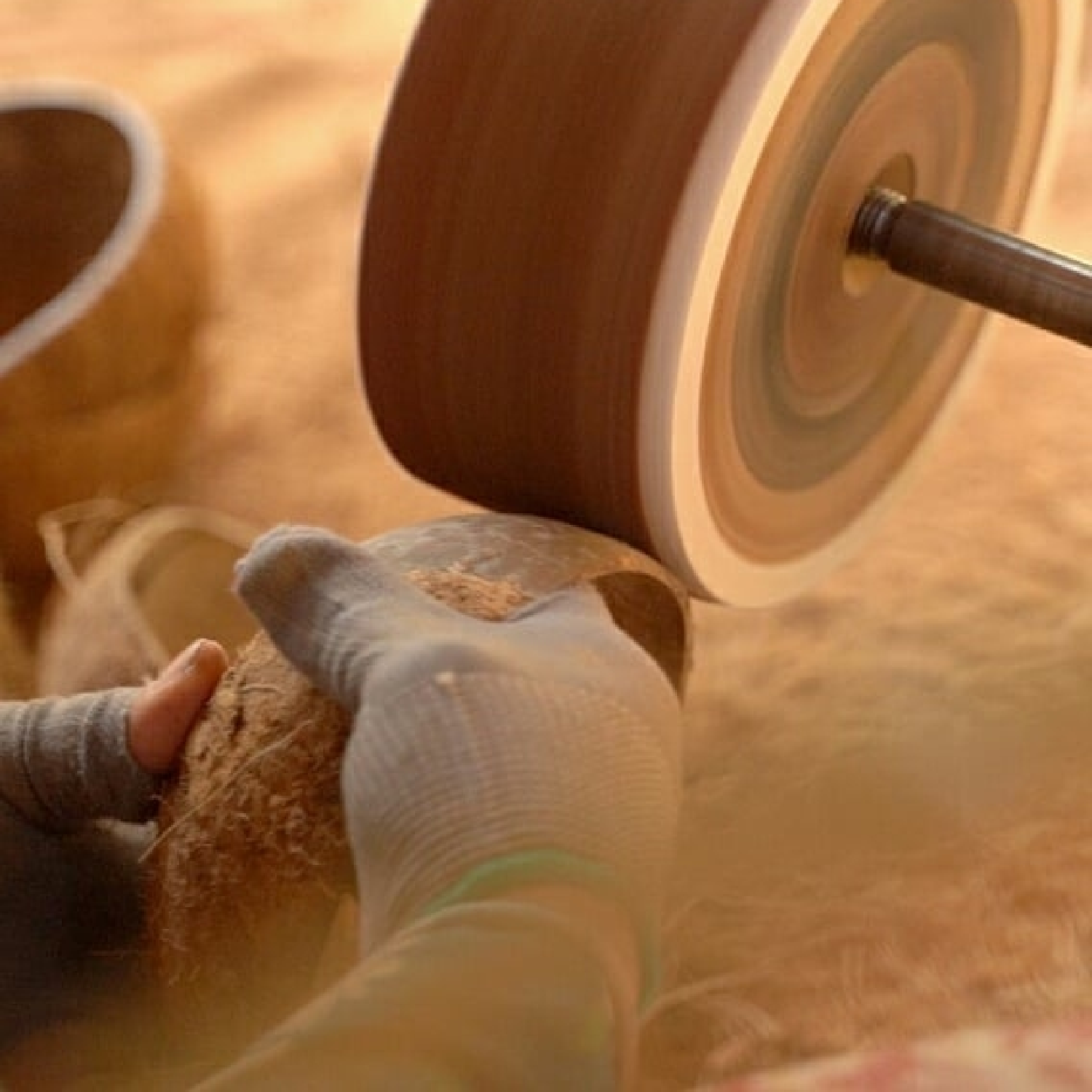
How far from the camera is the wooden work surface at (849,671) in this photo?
3.03 ft

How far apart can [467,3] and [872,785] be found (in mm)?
550

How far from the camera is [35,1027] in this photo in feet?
2.49

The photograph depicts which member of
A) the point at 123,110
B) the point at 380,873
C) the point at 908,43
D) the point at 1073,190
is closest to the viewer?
the point at 380,873

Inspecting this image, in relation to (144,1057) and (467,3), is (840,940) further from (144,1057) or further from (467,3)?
(467,3)

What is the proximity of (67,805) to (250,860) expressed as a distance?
130 millimetres

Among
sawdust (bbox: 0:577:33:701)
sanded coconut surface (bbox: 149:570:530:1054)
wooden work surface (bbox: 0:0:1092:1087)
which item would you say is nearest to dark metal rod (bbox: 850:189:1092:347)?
wooden work surface (bbox: 0:0:1092:1087)

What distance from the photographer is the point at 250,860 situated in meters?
0.70

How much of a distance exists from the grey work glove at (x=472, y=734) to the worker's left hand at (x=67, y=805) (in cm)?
8

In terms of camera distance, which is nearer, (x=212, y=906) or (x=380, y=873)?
(x=380, y=873)

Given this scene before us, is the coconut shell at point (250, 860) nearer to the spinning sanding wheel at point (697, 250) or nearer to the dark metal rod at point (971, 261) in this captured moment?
the spinning sanding wheel at point (697, 250)

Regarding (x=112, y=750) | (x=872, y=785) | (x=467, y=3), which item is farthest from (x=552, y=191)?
(x=872, y=785)

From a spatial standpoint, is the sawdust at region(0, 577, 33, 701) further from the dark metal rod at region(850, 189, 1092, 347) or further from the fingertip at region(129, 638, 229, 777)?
the dark metal rod at region(850, 189, 1092, 347)

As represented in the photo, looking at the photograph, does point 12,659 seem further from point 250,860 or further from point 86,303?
point 250,860

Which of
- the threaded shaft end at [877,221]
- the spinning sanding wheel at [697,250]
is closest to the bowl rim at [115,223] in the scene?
the spinning sanding wheel at [697,250]
